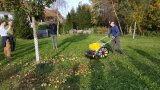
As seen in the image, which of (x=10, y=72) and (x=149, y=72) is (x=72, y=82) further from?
(x=10, y=72)

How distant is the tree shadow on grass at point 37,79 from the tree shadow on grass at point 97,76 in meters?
1.46

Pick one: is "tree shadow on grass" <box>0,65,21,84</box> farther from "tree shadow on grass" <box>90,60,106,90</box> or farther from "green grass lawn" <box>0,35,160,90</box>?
"tree shadow on grass" <box>90,60,106,90</box>

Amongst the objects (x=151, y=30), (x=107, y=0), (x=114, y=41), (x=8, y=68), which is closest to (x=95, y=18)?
(x=107, y=0)

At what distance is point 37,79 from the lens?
11.2m

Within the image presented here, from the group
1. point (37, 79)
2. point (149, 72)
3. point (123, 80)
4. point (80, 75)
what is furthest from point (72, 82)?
point (149, 72)

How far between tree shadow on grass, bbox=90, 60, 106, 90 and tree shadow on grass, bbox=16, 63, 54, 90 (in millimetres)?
1458

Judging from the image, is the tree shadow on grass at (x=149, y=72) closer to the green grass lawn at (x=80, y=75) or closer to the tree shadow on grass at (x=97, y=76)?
the green grass lawn at (x=80, y=75)

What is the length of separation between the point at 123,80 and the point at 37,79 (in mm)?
2825

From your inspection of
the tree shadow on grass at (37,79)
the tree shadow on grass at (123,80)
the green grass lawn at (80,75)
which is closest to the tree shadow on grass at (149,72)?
the green grass lawn at (80,75)

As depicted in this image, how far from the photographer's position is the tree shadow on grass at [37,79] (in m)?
10.1

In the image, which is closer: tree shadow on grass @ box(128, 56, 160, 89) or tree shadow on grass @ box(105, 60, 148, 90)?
tree shadow on grass @ box(105, 60, 148, 90)

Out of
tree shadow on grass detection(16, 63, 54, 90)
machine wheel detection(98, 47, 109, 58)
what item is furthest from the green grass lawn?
machine wheel detection(98, 47, 109, 58)

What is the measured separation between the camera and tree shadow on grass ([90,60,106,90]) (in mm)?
9709

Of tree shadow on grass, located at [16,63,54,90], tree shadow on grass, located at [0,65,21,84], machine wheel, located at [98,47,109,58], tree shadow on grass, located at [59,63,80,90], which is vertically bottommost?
tree shadow on grass, located at [0,65,21,84]
